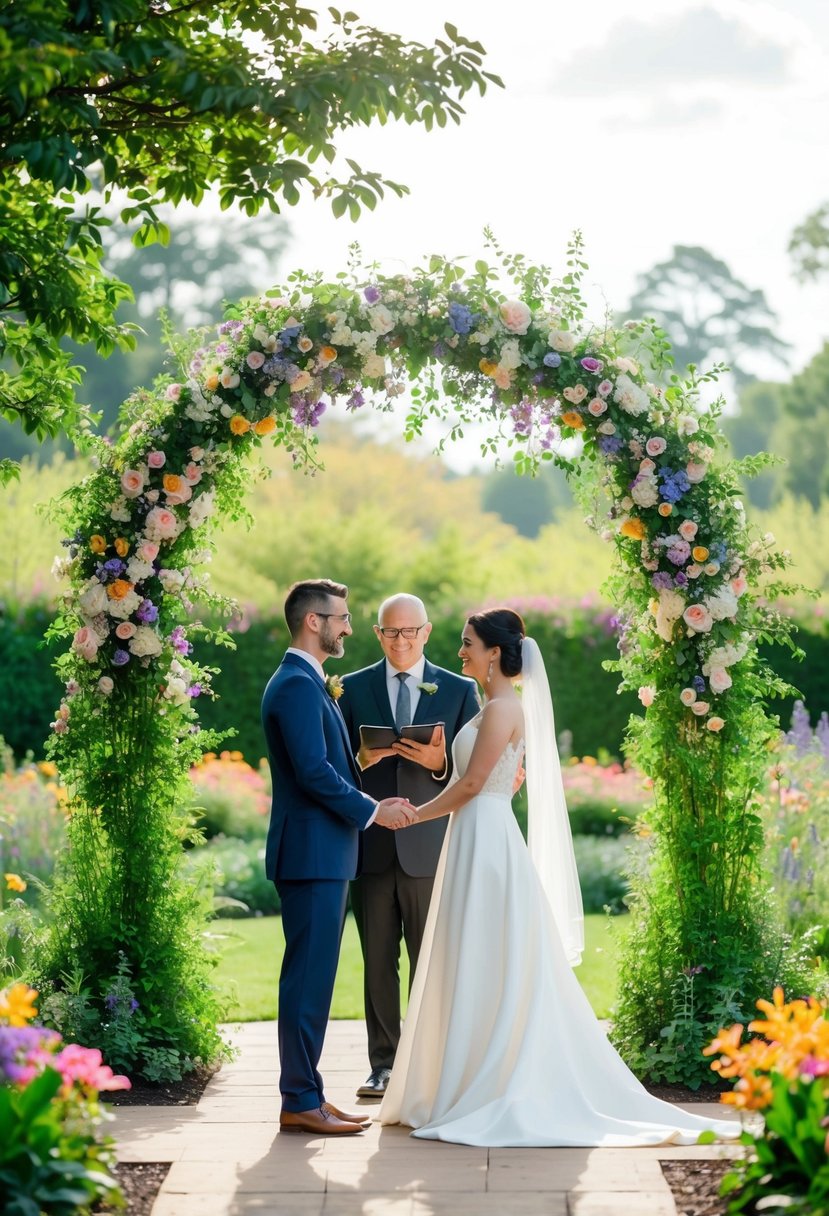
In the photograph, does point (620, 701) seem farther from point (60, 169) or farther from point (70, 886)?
point (60, 169)

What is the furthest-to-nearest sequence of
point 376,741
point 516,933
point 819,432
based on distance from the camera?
1. point 819,432
2. point 376,741
3. point 516,933

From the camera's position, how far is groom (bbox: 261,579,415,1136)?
5367mm

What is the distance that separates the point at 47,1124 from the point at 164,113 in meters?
3.61

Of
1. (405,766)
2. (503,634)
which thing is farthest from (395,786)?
(503,634)

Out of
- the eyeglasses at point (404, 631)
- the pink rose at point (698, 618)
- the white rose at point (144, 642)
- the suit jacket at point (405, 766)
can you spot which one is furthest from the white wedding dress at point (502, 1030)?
the white rose at point (144, 642)

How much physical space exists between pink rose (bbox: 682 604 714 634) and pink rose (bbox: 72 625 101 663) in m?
2.55

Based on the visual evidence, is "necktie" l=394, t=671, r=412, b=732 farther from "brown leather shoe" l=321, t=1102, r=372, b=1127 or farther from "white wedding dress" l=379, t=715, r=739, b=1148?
"brown leather shoe" l=321, t=1102, r=372, b=1127

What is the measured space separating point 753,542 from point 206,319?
1640 inches

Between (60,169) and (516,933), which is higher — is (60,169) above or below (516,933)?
above

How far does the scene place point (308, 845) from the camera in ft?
17.8

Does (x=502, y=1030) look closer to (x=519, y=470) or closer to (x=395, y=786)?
(x=395, y=786)

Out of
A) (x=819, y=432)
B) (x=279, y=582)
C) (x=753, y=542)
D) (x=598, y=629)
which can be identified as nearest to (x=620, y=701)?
(x=598, y=629)

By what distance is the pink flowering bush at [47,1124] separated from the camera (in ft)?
11.7

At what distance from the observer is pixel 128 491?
639cm
